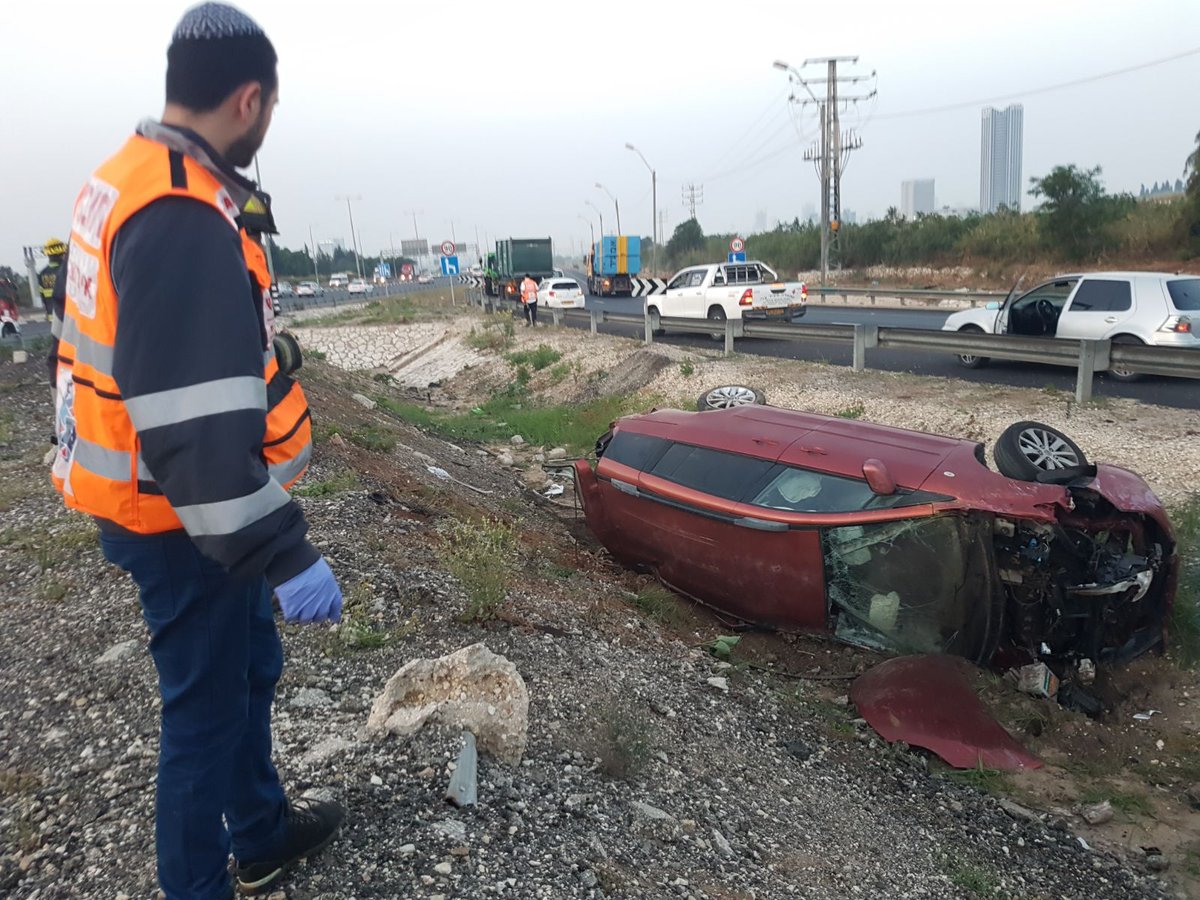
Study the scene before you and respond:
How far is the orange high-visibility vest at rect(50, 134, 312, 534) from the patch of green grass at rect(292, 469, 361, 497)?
502 centimetres

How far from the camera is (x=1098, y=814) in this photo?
401cm

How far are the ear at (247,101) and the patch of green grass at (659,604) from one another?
4.40m

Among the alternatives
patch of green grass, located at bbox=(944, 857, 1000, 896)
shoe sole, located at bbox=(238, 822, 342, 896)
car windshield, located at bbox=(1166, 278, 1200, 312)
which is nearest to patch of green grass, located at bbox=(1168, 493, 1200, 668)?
patch of green grass, located at bbox=(944, 857, 1000, 896)

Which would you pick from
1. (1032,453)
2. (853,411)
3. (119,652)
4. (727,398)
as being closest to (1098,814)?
(1032,453)

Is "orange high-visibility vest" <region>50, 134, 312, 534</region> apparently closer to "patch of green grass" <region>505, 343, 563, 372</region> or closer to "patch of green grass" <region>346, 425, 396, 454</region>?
"patch of green grass" <region>346, 425, 396, 454</region>

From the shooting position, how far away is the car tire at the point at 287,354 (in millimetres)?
2266

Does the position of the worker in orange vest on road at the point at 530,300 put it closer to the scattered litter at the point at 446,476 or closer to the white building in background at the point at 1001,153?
the scattered litter at the point at 446,476

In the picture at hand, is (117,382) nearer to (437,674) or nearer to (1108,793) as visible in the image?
(437,674)

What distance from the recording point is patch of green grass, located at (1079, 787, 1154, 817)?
4092 mm

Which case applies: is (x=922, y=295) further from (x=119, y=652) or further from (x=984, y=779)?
(x=119, y=652)

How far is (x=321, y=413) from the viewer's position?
11.4 m

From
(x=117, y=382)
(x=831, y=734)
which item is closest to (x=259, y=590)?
(x=117, y=382)

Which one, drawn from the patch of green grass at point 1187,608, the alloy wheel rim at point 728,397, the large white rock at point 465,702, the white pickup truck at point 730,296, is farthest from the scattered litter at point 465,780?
the white pickup truck at point 730,296

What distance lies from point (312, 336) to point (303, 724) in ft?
92.5
